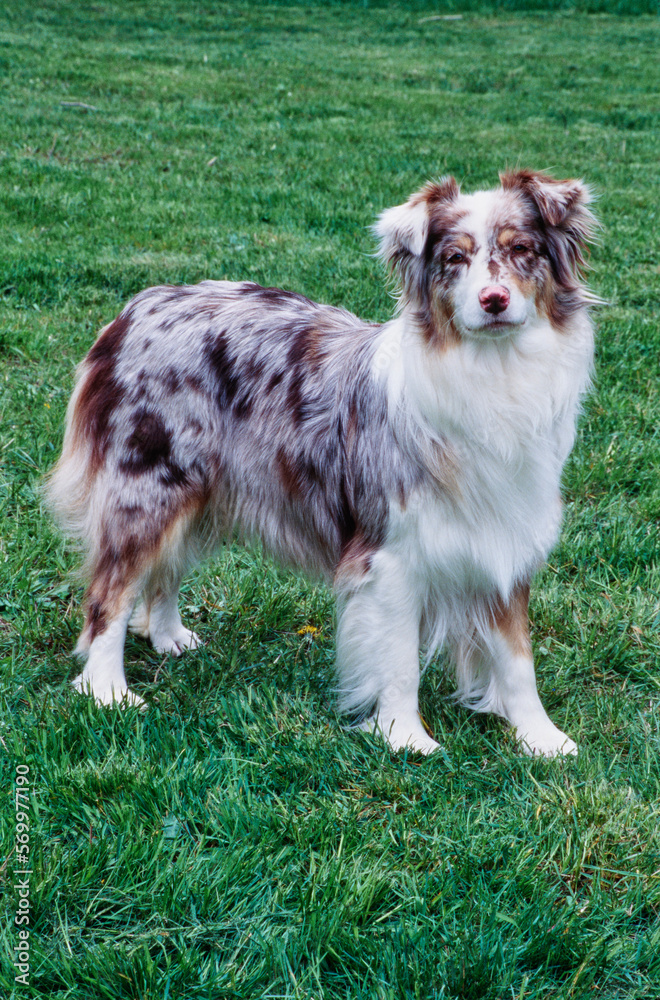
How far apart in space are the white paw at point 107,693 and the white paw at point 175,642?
30cm

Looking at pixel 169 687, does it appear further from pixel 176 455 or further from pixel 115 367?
pixel 115 367

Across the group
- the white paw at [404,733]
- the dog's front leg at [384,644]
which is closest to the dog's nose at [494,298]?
the dog's front leg at [384,644]

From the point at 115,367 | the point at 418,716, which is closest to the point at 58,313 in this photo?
the point at 115,367

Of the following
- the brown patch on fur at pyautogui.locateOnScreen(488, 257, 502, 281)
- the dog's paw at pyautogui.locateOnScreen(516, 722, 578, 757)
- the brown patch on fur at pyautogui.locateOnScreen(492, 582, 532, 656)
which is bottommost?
the dog's paw at pyautogui.locateOnScreen(516, 722, 578, 757)

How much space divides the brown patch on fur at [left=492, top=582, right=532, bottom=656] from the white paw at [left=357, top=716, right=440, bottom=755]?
14.7 inches

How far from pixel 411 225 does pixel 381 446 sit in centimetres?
61

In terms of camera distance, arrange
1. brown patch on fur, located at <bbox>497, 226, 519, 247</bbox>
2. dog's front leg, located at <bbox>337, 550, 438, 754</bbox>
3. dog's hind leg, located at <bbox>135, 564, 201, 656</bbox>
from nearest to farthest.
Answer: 1. brown patch on fur, located at <bbox>497, 226, 519, 247</bbox>
2. dog's front leg, located at <bbox>337, 550, 438, 754</bbox>
3. dog's hind leg, located at <bbox>135, 564, 201, 656</bbox>

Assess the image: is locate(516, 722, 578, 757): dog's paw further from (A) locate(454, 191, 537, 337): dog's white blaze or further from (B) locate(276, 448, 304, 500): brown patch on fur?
(A) locate(454, 191, 537, 337): dog's white blaze

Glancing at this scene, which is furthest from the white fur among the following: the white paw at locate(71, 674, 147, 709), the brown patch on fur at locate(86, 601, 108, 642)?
the brown patch on fur at locate(86, 601, 108, 642)

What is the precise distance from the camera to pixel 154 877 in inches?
88.6

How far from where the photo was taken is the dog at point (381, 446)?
8.31ft

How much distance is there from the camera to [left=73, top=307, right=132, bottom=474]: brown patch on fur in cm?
307

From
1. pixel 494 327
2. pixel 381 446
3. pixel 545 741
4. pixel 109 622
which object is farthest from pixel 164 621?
pixel 494 327

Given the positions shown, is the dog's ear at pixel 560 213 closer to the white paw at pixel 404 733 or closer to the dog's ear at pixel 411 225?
the dog's ear at pixel 411 225
